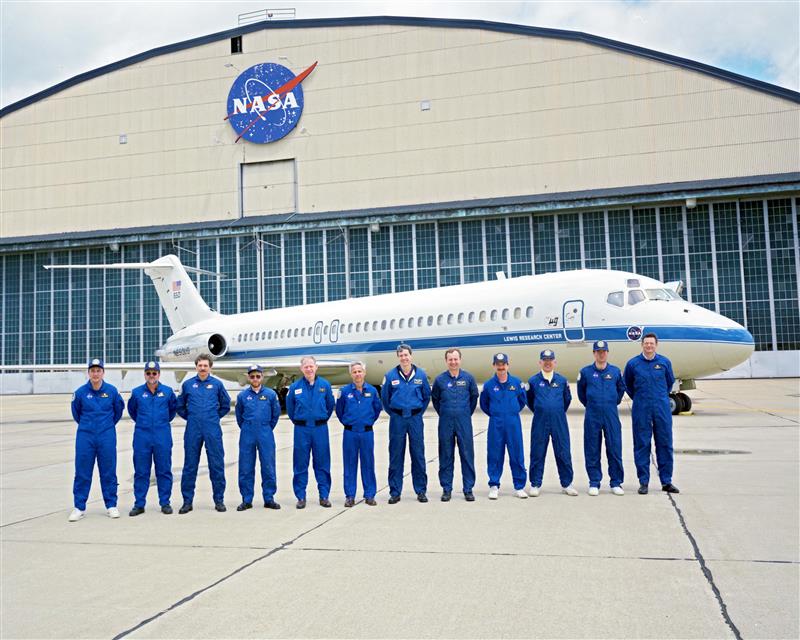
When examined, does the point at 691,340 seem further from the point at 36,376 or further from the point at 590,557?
the point at 36,376

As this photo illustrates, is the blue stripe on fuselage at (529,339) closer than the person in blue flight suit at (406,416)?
No

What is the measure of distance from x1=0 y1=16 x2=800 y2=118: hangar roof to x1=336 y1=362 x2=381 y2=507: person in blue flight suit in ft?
101

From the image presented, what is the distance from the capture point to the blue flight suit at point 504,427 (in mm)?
8297

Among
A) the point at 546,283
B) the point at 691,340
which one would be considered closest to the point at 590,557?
the point at 691,340

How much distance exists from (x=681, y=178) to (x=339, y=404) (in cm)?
2946

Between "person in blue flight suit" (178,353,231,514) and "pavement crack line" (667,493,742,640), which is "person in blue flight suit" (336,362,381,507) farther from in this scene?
"pavement crack line" (667,493,742,640)

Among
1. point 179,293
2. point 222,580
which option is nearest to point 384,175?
point 179,293

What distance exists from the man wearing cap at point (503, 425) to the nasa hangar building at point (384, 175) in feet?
89.3

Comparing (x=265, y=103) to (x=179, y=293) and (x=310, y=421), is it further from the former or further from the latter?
(x=310, y=421)

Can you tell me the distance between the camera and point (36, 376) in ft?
146

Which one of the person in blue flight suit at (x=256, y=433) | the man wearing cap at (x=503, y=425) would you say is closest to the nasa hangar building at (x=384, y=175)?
the man wearing cap at (x=503, y=425)

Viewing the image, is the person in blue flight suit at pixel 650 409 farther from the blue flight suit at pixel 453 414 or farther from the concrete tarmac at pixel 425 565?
the blue flight suit at pixel 453 414

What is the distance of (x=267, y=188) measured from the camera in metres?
39.9

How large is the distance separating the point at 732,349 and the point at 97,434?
12.7 m
